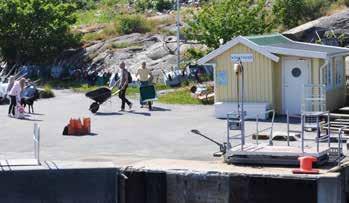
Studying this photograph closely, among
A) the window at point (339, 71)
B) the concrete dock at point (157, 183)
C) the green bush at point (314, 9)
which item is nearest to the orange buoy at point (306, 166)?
the concrete dock at point (157, 183)

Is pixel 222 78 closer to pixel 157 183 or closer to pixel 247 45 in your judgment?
pixel 247 45

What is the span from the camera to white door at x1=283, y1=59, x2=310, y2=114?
27.7 meters

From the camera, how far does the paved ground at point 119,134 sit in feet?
69.1

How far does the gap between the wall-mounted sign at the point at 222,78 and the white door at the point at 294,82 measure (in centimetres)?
192

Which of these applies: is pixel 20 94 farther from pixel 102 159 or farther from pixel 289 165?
pixel 289 165

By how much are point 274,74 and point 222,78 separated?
1.72m

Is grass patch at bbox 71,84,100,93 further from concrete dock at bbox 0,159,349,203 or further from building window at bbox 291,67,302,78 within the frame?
concrete dock at bbox 0,159,349,203

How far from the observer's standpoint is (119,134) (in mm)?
24562

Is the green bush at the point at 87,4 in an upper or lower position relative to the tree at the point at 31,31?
upper

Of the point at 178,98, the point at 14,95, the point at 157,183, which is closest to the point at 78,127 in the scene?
the point at 14,95

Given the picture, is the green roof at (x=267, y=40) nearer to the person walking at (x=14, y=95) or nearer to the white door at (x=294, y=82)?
the white door at (x=294, y=82)

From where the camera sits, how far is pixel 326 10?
1725 inches

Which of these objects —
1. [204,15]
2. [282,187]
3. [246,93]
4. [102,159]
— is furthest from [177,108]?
[282,187]

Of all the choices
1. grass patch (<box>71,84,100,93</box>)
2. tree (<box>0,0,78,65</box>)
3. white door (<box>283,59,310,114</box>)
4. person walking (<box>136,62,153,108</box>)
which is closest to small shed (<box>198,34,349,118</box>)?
white door (<box>283,59,310,114</box>)
